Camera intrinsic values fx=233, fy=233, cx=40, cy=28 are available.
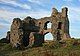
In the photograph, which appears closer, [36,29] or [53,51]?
[53,51]

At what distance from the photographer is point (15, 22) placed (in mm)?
38875

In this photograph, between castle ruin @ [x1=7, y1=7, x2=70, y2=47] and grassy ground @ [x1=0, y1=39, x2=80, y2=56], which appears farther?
castle ruin @ [x1=7, y1=7, x2=70, y2=47]

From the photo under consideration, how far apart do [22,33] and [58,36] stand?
720cm

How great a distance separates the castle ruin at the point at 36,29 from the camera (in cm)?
3731

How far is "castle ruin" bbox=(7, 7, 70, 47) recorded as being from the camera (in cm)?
3731

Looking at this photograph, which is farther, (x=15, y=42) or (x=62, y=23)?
(x=62, y=23)

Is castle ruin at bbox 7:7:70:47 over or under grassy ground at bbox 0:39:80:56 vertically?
over

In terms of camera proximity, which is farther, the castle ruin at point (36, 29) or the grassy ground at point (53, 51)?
the castle ruin at point (36, 29)

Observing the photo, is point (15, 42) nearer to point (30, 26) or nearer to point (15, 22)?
point (15, 22)

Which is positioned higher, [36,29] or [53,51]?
[36,29]

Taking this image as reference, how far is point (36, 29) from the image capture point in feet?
146


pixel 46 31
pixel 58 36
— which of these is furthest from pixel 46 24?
pixel 58 36

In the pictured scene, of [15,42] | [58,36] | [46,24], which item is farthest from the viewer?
[46,24]

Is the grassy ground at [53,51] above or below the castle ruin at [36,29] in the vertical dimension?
below
